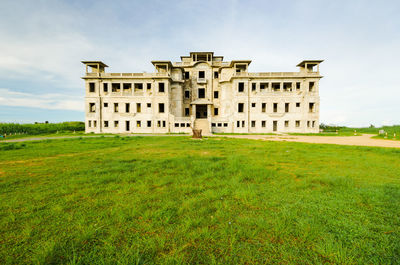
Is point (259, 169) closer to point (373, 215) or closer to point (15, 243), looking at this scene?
point (373, 215)

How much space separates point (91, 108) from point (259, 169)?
3849 centimetres

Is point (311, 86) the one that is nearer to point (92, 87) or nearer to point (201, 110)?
point (201, 110)

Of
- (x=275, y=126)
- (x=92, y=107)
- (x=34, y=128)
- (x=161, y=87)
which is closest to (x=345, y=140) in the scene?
(x=275, y=126)

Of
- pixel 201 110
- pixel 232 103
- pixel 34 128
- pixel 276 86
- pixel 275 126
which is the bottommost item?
pixel 34 128

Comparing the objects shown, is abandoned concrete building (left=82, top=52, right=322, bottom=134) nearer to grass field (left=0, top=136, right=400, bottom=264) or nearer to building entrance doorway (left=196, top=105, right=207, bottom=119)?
building entrance doorway (left=196, top=105, right=207, bottom=119)

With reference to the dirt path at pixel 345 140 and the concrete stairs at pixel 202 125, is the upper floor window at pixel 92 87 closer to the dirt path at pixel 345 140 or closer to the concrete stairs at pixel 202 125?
the concrete stairs at pixel 202 125

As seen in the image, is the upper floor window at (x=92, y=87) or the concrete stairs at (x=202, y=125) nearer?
the concrete stairs at (x=202, y=125)

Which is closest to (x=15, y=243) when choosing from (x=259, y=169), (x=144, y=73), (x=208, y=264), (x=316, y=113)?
(x=208, y=264)

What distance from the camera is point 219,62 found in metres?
36.6

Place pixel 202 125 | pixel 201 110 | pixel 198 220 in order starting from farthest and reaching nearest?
1. pixel 201 110
2. pixel 202 125
3. pixel 198 220

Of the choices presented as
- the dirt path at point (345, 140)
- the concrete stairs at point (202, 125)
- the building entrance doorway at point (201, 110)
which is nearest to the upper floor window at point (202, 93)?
the building entrance doorway at point (201, 110)

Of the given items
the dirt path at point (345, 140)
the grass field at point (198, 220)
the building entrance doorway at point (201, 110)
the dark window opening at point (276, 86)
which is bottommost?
the grass field at point (198, 220)

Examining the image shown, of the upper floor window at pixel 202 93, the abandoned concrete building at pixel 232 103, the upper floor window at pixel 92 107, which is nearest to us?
the abandoned concrete building at pixel 232 103

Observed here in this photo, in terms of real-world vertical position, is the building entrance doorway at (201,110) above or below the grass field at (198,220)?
above
